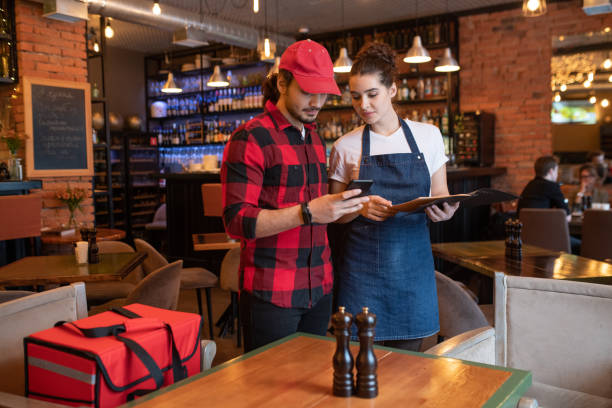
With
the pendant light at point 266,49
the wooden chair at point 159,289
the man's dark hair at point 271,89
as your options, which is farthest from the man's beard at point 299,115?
the pendant light at point 266,49

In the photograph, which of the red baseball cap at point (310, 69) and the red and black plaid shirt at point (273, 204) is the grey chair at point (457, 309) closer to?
the red and black plaid shirt at point (273, 204)

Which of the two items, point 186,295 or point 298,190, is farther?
point 186,295

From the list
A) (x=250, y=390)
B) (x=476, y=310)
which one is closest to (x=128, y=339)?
(x=250, y=390)

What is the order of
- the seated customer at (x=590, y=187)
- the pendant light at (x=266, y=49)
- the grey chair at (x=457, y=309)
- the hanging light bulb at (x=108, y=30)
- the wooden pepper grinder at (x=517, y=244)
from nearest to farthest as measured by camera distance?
the grey chair at (x=457, y=309)
the wooden pepper grinder at (x=517, y=244)
the pendant light at (x=266, y=49)
the seated customer at (x=590, y=187)
the hanging light bulb at (x=108, y=30)

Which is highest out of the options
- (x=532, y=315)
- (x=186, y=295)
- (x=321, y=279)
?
(x=321, y=279)

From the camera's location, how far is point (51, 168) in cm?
629

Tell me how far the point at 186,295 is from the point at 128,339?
4.97 meters

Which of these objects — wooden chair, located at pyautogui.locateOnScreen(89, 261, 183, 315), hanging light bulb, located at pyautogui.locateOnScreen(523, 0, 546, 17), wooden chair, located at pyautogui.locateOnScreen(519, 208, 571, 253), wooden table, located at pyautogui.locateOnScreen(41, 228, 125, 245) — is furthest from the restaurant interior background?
wooden chair, located at pyautogui.locateOnScreen(89, 261, 183, 315)

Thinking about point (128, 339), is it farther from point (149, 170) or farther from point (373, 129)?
point (149, 170)

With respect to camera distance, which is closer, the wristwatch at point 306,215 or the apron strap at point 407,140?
the wristwatch at point 306,215

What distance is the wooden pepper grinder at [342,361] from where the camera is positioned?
1.15 m

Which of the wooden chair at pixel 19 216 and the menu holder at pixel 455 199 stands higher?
the menu holder at pixel 455 199

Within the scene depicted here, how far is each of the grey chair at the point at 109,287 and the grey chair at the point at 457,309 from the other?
2.10m

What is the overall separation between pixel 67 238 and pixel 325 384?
4.44m
